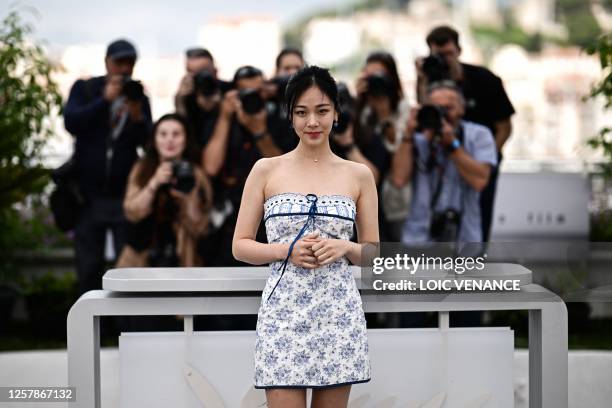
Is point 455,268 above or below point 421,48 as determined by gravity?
below

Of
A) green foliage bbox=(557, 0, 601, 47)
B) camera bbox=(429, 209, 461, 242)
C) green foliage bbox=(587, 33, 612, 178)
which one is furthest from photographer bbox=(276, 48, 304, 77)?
green foliage bbox=(557, 0, 601, 47)

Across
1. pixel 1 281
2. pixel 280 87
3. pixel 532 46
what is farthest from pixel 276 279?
pixel 532 46

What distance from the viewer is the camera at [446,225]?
4.62 metres

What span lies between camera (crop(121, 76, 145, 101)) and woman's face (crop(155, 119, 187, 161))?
0.84ft

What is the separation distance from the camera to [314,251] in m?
2.17

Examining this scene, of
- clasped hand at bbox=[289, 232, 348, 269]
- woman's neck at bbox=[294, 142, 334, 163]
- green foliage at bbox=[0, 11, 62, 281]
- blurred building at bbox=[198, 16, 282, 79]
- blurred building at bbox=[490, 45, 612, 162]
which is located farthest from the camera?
blurred building at bbox=[490, 45, 612, 162]

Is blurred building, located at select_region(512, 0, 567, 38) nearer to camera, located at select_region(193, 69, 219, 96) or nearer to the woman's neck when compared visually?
camera, located at select_region(193, 69, 219, 96)

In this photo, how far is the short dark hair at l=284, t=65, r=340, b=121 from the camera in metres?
2.22

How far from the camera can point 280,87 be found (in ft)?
15.0

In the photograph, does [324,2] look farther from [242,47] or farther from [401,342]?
[401,342]

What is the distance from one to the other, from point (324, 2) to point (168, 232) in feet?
9.35

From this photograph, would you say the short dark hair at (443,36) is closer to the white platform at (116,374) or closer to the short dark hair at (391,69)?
the short dark hair at (391,69)

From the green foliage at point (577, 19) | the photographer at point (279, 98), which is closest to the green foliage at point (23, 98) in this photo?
the photographer at point (279, 98)

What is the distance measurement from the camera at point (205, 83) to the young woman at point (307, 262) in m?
2.53
